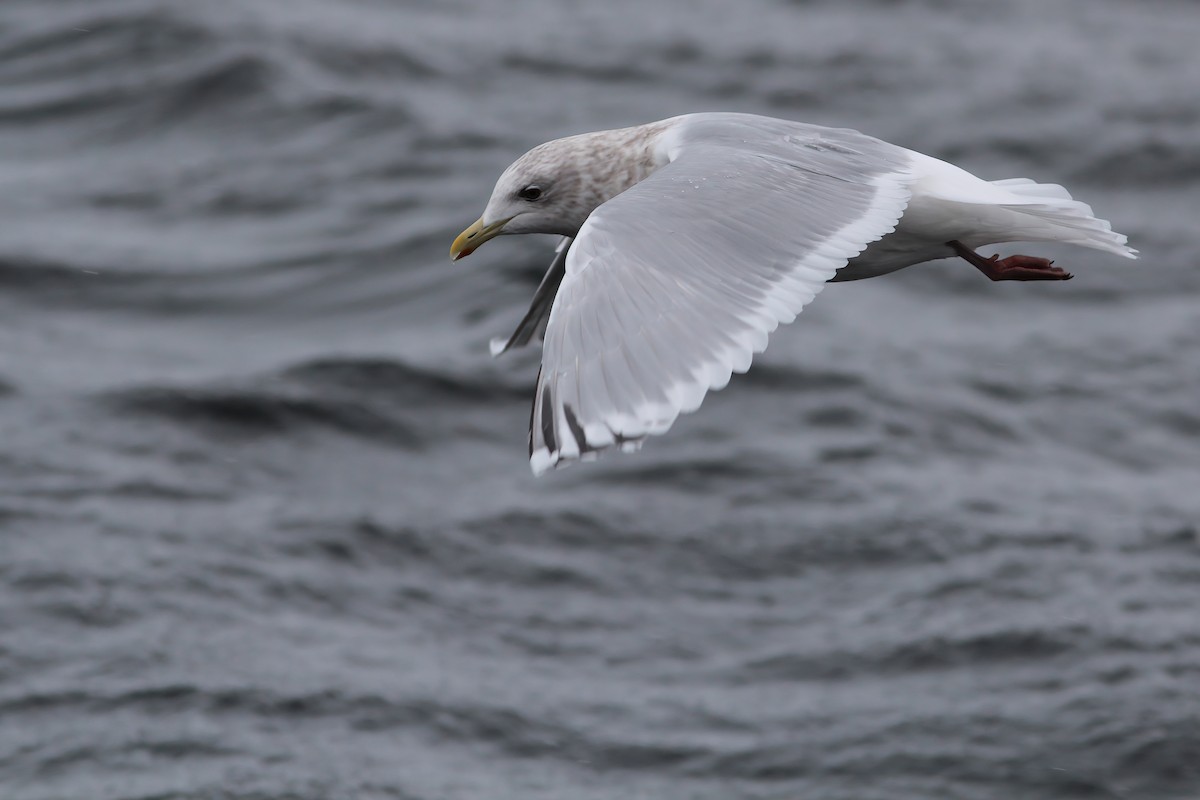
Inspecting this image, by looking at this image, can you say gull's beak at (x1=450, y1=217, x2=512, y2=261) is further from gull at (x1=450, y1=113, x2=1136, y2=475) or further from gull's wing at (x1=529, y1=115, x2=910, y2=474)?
gull's wing at (x1=529, y1=115, x2=910, y2=474)

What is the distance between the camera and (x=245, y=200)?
1224 centimetres

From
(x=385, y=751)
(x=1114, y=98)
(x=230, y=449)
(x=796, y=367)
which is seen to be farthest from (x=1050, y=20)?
(x=385, y=751)

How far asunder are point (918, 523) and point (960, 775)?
182cm

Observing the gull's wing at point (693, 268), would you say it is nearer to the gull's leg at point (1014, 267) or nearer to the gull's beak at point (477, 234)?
the gull's leg at point (1014, 267)

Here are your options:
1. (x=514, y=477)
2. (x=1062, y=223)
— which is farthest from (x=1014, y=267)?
(x=514, y=477)

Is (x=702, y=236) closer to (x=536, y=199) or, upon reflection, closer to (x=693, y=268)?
(x=693, y=268)

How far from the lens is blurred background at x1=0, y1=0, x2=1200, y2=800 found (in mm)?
8047

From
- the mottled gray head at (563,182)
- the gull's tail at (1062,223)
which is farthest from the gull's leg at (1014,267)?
the mottled gray head at (563,182)

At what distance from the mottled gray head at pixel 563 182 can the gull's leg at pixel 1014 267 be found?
0.88 metres

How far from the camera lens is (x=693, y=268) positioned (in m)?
4.18

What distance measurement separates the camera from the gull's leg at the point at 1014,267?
4.85m

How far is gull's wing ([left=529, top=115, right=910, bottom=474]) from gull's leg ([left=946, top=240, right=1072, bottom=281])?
304 mm

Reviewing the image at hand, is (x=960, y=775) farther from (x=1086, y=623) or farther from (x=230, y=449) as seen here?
(x=230, y=449)

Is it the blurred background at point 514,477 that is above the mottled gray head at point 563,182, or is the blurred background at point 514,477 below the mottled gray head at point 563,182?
below
